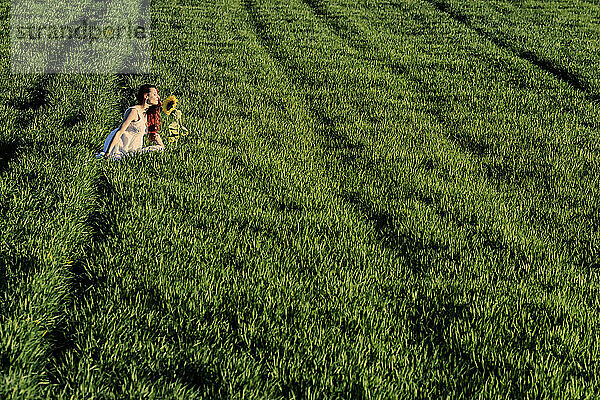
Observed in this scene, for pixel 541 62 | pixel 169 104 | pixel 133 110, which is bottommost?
pixel 169 104

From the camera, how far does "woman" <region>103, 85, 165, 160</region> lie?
568cm

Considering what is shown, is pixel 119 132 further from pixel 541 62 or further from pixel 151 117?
pixel 541 62

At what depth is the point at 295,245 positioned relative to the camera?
13.5 feet

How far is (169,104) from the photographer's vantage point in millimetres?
7211

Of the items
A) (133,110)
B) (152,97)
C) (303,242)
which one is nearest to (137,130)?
(133,110)

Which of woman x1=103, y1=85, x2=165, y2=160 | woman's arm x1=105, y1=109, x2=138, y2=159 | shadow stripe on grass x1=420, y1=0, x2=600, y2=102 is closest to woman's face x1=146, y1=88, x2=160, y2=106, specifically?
woman x1=103, y1=85, x2=165, y2=160

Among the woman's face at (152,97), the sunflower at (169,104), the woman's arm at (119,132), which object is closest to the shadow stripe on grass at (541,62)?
the sunflower at (169,104)

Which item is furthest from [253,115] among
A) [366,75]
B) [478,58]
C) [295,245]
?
[478,58]

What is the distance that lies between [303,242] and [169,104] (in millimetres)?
4152

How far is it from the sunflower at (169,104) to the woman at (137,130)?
21.2 inches

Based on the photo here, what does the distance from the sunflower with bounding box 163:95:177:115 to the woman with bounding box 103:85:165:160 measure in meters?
0.54

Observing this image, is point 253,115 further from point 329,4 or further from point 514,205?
point 329,4

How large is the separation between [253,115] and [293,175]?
8.04 ft

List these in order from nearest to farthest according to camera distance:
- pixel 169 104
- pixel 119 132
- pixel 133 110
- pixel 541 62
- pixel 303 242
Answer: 1. pixel 303 242
2. pixel 119 132
3. pixel 133 110
4. pixel 169 104
5. pixel 541 62
